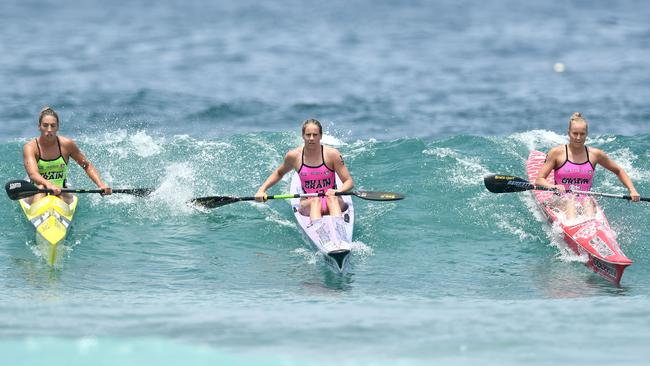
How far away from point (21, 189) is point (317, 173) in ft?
12.1

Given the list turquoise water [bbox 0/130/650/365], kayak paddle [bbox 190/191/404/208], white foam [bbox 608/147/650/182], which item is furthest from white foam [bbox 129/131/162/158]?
white foam [bbox 608/147/650/182]

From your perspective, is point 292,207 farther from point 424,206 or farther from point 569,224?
point 569,224

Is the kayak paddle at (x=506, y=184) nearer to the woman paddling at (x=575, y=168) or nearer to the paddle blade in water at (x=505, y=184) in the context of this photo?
the paddle blade in water at (x=505, y=184)

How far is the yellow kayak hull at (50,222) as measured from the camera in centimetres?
1262

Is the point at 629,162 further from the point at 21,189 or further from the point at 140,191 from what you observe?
the point at 21,189

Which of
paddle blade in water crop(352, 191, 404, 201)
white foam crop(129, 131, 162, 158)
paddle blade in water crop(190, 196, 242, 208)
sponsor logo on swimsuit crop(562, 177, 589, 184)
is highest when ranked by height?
white foam crop(129, 131, 162, 158)

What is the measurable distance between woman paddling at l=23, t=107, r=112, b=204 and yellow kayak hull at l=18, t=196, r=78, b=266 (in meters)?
0.19

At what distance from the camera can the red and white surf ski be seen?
11766mm

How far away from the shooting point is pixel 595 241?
12344 mm

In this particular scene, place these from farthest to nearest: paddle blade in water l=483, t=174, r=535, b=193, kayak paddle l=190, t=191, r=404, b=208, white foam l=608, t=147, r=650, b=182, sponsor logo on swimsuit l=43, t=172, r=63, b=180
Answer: white foam l=608, t=147, r=650, b=182
sponsor logo on swimsuit l=43, t=172, r=63, b=180
paddle blade in water l=483, t=174, r=535, b=193
kayak paddle l=190, t=191, r=404, b=208

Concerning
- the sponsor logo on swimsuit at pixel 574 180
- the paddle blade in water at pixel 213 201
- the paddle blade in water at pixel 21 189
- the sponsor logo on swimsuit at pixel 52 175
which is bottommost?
the paddle blade in water at pixel 213 201

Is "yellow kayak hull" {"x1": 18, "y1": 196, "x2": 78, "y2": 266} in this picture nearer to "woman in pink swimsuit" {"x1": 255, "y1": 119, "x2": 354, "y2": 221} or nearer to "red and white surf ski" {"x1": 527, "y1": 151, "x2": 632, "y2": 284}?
"woman in pink swimsuit" {"x1": 255, "y1": 119, "x2": 354, "y2": 221}

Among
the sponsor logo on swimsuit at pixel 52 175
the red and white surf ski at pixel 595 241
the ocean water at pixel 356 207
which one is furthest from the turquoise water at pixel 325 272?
the sponsor logo on swimsuit at pixel 52 175

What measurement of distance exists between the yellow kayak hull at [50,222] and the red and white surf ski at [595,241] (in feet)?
20.0
